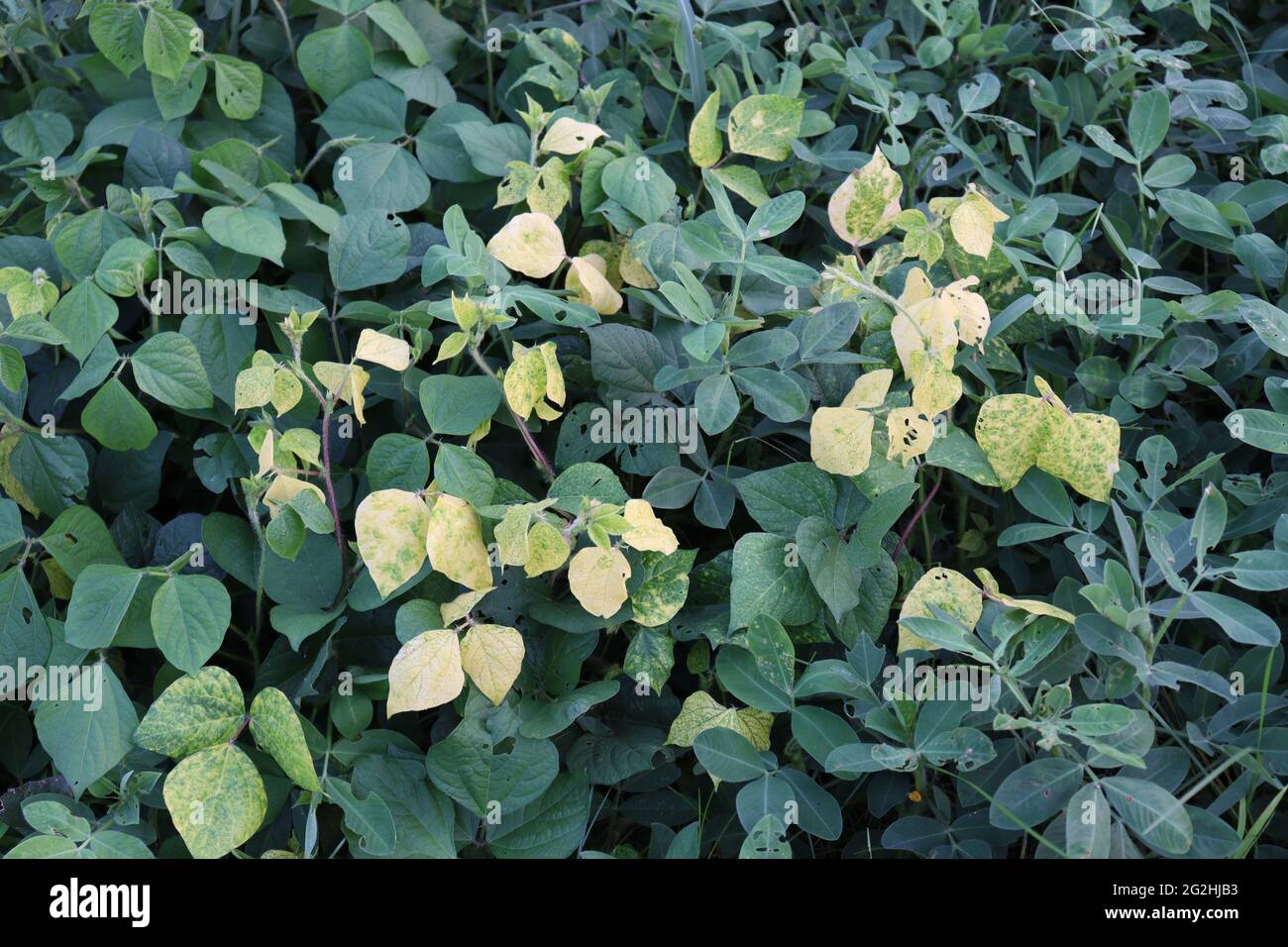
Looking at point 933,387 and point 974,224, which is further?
point 974,224

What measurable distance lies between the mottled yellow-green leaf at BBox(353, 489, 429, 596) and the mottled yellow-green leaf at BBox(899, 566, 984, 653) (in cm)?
48

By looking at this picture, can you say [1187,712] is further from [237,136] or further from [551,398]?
[237,136]

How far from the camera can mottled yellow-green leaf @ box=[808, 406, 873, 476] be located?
1111 mm

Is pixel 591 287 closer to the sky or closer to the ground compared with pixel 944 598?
closer to the sky

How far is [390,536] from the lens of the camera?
1.06 meters

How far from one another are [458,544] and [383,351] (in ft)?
0.70

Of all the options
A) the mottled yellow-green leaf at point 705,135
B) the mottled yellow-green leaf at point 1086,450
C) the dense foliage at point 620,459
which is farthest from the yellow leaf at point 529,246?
the mottled yellow-green leaf at point 1086,450

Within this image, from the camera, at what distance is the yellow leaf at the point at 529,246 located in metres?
1.25

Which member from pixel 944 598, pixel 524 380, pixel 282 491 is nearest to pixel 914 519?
pixel 944 598

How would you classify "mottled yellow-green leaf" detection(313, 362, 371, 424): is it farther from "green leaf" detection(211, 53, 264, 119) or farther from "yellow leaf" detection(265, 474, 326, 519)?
"green leaf" detection(211, 53, 264, 119)

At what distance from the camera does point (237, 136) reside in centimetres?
154

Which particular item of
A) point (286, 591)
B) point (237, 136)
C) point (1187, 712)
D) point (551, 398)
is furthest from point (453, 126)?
point (1187, 712)

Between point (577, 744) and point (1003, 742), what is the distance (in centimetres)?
43

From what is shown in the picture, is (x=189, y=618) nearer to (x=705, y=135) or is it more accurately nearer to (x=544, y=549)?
(x=544, y=549)
